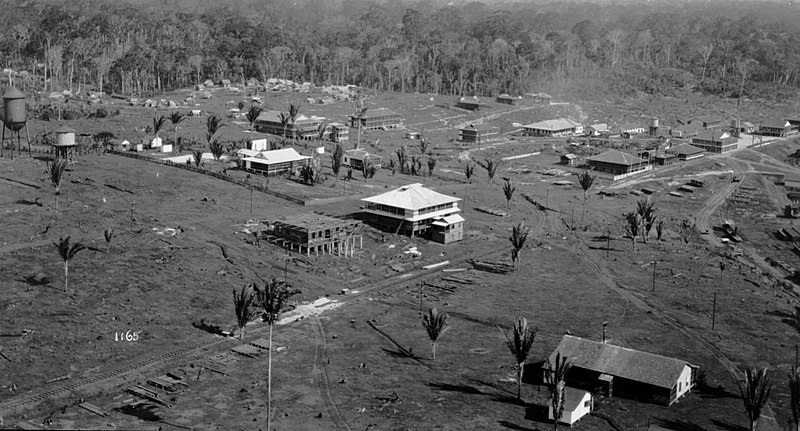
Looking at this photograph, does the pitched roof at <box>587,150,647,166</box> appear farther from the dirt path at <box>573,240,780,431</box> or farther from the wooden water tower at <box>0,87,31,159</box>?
the wooden water tower at <box>0,87,31,159</box>

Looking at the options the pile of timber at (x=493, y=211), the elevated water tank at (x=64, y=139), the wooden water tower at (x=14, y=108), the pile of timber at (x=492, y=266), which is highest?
the wooden water tower at (x=14, y=108)

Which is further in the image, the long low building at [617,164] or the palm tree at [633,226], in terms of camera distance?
the long low building at [617,164]

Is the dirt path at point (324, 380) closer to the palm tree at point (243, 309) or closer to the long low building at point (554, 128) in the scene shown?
the palm tree at point (243, 309)

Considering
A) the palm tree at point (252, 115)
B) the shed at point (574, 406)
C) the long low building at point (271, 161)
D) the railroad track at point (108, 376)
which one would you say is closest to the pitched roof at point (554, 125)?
the palm tree at point (252, 115)

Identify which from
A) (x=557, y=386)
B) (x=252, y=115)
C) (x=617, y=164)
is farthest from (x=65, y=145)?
(x=617, y=164)

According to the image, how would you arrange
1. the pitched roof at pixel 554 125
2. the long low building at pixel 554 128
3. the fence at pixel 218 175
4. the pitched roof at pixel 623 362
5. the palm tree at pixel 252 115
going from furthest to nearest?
the pitched roof at pixel 554 125, the long low building at pixel 554 128, the palm tree at pixel 252 115, the fence at pixel 218 175, the pitched roof at pixel 623 362

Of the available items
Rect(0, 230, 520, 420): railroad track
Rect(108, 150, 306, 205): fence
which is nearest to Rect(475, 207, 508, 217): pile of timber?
Rect(108, 150, 306, 205): fence
